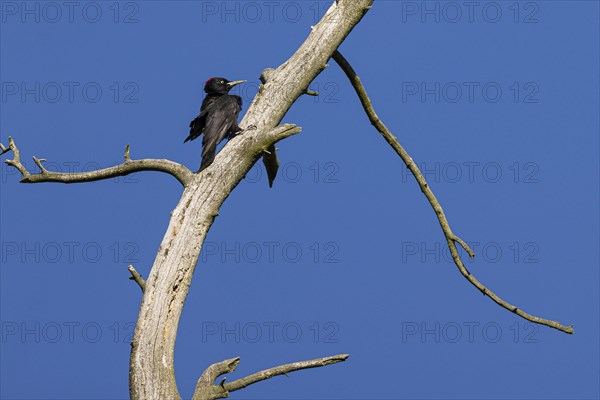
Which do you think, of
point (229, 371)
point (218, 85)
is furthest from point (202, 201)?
point (218, 85)

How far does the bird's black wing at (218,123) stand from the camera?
634 centimetres

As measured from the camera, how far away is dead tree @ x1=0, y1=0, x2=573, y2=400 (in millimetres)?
5547

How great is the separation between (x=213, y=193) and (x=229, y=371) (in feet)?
3.82

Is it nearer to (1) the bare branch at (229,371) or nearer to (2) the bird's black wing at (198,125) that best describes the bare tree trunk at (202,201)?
(1) the bare branch at (229,371)

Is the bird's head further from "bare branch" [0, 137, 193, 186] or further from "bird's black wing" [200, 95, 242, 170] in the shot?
"bare branch" [0, 137, 193, 186]

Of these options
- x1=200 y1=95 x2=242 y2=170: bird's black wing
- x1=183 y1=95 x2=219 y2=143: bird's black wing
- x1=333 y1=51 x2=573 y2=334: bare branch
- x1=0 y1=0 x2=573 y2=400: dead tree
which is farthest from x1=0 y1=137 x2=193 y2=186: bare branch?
x1=333 y1=51 x2=573 y2=334: bare branch

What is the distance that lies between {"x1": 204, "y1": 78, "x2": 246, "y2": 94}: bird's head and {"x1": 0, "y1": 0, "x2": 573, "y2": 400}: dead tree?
3.89 ft

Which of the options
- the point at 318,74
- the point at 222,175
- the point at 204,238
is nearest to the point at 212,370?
the point at 204,238

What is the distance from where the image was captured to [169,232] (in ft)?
19.3

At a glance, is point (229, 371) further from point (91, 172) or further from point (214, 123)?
point (214, 123)

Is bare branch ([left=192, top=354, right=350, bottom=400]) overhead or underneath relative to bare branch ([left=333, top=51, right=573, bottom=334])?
underneath

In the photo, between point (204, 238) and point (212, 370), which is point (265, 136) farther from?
point (212, 370)

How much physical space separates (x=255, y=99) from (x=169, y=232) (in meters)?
1.24

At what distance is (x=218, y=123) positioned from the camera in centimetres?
673
